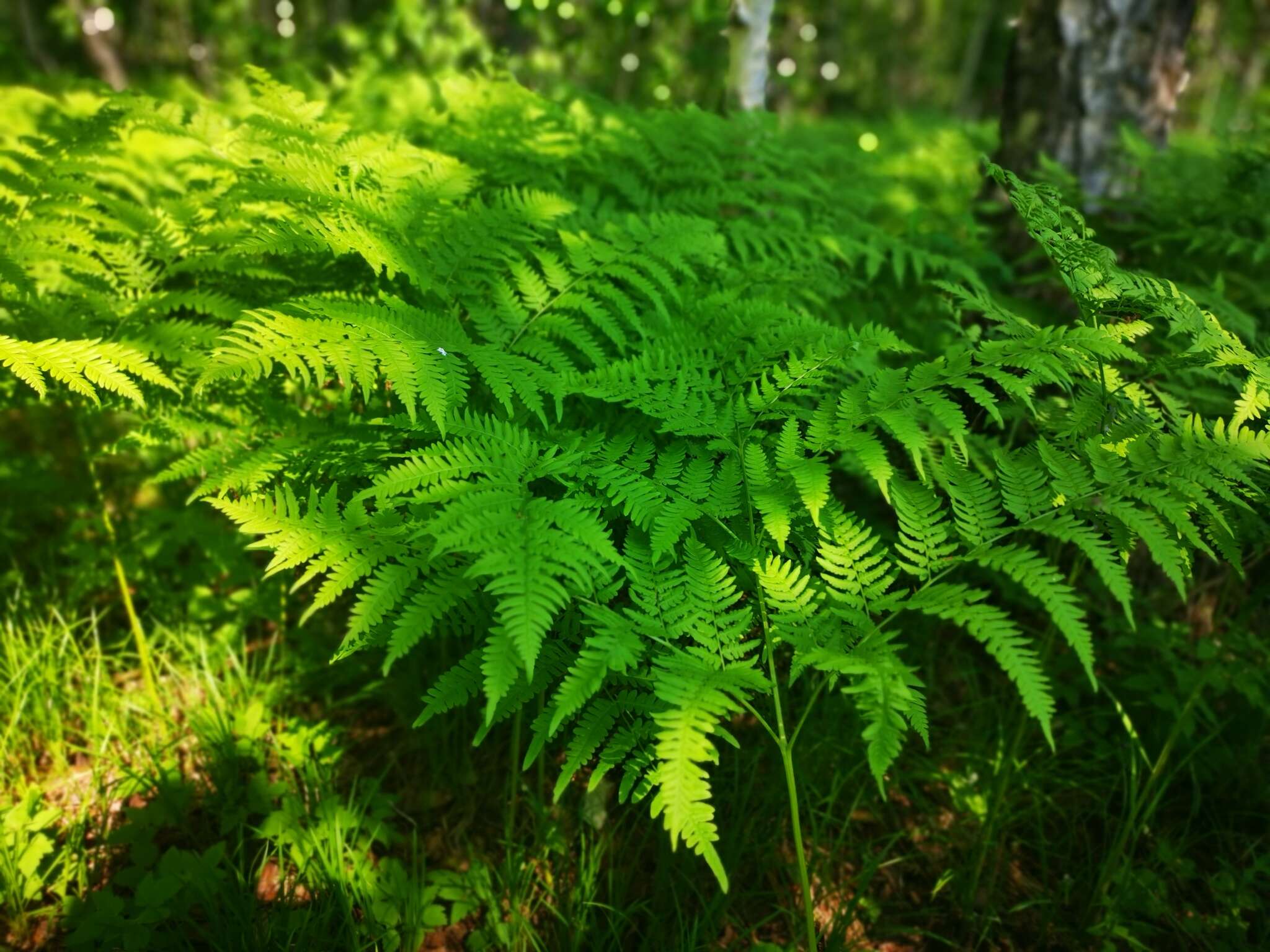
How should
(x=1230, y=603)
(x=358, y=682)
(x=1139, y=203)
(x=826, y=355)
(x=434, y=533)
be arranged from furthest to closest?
(x=1139, y=203)
(x=1230, y=603)
(x=358, y=682)
(x=826, y=355)
(x=434, y=533)

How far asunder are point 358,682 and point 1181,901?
2518 mm

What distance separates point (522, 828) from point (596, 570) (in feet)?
3.35

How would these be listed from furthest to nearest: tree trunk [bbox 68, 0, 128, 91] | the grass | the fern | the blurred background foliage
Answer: tree trunk [bbox 68, 0, 128, 91], the blurred background foliage, the grass, the fern

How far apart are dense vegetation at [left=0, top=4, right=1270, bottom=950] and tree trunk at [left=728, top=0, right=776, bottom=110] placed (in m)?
1.08

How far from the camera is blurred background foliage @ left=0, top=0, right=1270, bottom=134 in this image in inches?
224

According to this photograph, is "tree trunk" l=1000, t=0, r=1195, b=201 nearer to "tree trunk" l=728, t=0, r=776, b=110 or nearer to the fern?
"tree trunk" l=728, t=0, r=776, b=110

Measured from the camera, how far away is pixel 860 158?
12.0 ft

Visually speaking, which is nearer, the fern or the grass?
the fern

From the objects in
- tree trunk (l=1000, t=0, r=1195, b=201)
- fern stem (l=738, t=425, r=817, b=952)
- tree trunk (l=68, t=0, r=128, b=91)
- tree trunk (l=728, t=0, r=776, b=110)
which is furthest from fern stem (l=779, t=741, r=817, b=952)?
tree trunk (l=68, t=0, r=128, b=91)

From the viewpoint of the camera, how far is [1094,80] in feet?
11.2

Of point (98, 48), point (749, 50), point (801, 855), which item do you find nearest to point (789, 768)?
point (801, 855)

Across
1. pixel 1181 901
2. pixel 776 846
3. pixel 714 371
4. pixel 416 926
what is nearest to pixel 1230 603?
pixel 1181 901

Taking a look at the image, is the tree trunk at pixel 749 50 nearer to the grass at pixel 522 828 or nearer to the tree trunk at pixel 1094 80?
the tree trunk at pixel 1094 80

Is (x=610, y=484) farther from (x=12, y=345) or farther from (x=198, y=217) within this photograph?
(x=198, y=217)
